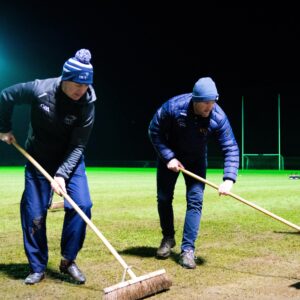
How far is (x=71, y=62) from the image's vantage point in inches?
174

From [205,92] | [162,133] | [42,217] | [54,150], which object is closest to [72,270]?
[42,217]

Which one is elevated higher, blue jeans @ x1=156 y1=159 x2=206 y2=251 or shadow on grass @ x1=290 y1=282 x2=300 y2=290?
blue jeans @ x1=156 y1=159 x2=206 y2=251

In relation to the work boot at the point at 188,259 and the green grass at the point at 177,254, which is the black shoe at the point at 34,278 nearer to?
the green grass at the point at 177,254

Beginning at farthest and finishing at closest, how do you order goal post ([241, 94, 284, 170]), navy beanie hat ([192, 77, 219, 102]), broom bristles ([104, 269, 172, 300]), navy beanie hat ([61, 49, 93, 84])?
goal post ([241, 94, 284, 170]) < navy beanie hat ([192, 77, 219, 102]) < navy beanie hat ([61, 49, 93, 84]) < broom bristles ([104, 269, 172, 300])

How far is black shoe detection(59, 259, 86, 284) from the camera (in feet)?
15.2

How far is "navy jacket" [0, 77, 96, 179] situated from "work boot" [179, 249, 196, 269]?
4.77 feet

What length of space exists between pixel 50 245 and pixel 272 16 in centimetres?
2476

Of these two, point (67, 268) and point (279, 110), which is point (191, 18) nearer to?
point (279, 110)

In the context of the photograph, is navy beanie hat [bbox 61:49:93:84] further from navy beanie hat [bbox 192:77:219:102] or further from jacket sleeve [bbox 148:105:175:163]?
jacket sleeve [bbox 148:105:175:163]

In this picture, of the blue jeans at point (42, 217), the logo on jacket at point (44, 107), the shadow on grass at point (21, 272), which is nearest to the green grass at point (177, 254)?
the shadow on grass at point (21, 272)

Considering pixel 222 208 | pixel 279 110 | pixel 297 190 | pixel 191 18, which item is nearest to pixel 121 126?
pixel 191 18

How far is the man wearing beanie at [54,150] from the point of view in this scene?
461 cm

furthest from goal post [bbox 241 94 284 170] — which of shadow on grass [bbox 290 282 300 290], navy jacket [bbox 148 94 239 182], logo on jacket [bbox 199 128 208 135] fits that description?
shadow on grass [bbox 290 282 300 290]

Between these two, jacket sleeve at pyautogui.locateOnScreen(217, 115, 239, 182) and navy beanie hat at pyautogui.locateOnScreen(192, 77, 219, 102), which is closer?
navy beanie hat at pyautogui.locateOnScreen(192, 77, 219, 102)
